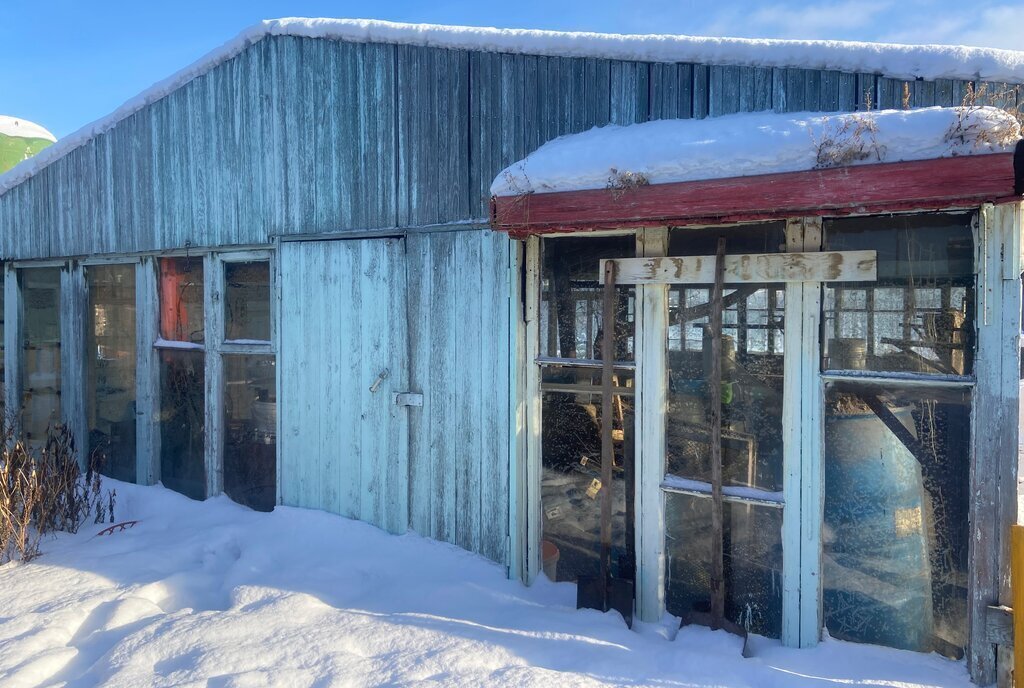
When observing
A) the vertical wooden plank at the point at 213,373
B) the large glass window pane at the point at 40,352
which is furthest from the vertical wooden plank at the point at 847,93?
the large glass window pane at the point at 40,352

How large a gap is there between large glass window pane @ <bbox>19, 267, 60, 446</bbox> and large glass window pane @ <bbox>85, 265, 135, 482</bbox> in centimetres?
66

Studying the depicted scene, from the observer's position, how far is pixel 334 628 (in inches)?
141

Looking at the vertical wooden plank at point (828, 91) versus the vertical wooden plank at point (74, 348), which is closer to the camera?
the vertical wooden plank at point (828, 91)

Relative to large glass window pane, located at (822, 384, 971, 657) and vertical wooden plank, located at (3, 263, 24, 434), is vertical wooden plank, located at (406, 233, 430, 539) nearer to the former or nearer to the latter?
large glass window pane, located at (822, 384, 971, 657)

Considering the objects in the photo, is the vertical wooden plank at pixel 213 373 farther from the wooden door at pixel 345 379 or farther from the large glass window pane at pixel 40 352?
the large glass window pane at pixel 40 352

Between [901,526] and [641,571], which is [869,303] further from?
[641,571]

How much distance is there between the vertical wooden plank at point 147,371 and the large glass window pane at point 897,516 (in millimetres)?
5484

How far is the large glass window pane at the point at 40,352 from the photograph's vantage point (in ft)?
22.7

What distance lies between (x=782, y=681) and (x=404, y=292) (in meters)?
3.16

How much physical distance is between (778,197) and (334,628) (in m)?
3.10

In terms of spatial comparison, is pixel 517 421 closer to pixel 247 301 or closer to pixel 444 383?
pixel 444 383

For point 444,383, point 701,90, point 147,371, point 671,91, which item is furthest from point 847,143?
point 147,371

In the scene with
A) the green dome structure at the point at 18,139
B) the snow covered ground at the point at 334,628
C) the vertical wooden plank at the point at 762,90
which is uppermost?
the green dome structure at the point at 18,139

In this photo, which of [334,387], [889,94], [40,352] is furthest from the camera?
[40,352]
